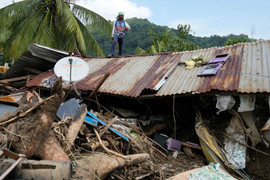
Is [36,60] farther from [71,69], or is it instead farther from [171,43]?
[171,43]

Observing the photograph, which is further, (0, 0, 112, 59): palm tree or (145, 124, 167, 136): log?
(0, 0, 112, 59): palm tree

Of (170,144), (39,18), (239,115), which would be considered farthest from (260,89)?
(39,18)

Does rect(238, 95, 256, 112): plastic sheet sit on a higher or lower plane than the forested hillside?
lower

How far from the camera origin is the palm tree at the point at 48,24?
36.4ft

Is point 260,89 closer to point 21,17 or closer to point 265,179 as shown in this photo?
point 265,179

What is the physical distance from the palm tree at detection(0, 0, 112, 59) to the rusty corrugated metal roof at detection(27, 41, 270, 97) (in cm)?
324

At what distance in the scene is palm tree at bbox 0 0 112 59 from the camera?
11109mm

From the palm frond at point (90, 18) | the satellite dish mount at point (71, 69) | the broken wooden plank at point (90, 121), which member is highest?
the palm frond at point (90, 18)

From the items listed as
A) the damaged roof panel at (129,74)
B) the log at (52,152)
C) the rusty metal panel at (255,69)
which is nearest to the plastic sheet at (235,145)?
the rusty metal panel at (255,69)

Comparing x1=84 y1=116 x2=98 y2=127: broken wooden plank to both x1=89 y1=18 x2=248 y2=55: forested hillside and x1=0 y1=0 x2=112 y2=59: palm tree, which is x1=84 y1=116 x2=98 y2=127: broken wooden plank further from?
x1=89 y1=18 x2=248 y2=55: forested hillside

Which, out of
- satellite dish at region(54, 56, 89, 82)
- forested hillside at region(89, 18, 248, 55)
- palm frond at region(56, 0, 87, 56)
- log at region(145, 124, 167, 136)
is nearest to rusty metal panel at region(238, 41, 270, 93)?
log at region(145, 124, 167, 136)

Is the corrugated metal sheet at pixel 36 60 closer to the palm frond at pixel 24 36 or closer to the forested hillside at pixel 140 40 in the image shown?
the palm frond at pixel 24 36

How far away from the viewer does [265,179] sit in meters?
4.88

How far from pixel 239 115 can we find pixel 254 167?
116 centimetres
